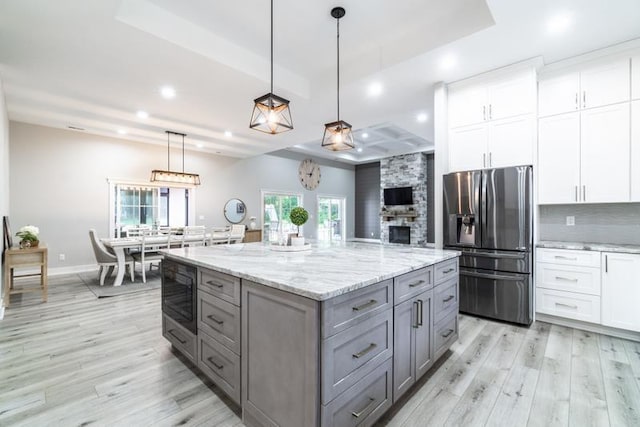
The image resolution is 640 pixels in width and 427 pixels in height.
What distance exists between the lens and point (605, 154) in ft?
9.75

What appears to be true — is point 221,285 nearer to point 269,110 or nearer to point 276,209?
point 269,110

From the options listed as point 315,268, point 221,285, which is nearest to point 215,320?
point 221,285

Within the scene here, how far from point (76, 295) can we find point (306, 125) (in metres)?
4.53

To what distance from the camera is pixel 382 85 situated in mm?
3660

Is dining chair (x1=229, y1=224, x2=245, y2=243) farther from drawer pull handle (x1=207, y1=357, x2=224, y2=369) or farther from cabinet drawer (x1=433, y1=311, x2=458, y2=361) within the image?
cabinet drawer (x1=433, y1=311, x2=458, y2=361)

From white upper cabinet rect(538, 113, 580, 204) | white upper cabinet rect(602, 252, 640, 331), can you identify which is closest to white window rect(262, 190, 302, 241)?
white upper cabinet rect(538, 113, 580, 204)

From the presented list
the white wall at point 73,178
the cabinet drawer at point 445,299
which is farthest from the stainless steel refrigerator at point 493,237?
the white wall at point 73,178

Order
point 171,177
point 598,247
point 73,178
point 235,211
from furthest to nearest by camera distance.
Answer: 1. point 235,211
2. point 171,177
3. point 73,178
4. point 598,247

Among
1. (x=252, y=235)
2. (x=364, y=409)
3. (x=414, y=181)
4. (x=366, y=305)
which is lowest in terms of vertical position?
(x=364, y=409)

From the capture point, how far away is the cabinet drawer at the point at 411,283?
1.68 metres

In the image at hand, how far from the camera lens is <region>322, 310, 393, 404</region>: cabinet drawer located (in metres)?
1.25

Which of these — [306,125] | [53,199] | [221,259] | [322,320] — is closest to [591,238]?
[322,320]

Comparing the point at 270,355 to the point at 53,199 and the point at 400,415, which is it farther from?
the point at 53,199

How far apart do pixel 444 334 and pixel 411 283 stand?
780 mm
